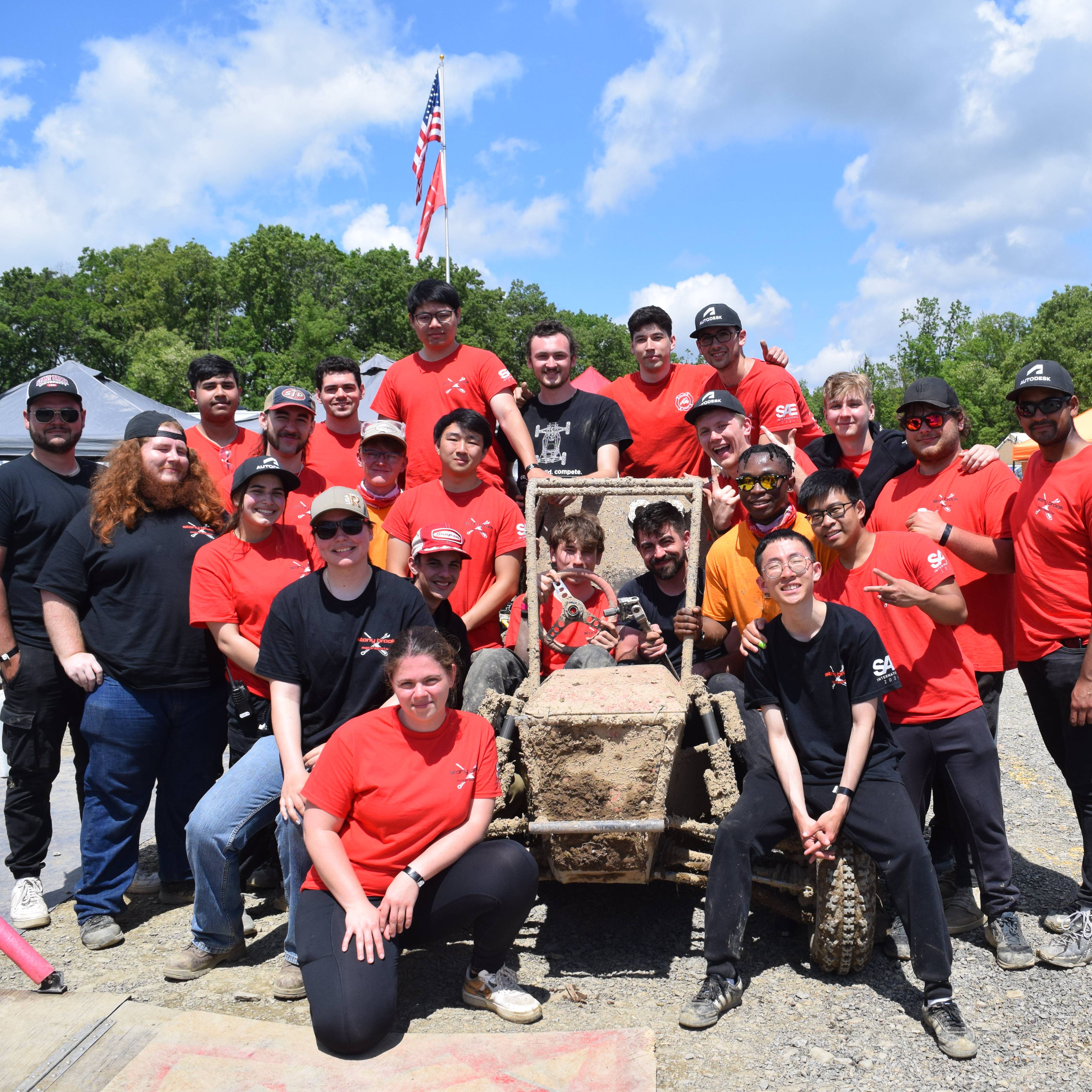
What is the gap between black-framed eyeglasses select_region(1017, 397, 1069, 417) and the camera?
156 inches

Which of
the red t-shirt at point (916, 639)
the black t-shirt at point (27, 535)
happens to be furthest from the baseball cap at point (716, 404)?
the black t-shirt at point (27, 535)

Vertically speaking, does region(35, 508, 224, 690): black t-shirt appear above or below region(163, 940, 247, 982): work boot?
above

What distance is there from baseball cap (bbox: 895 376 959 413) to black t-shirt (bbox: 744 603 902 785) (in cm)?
126

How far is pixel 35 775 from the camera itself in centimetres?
448

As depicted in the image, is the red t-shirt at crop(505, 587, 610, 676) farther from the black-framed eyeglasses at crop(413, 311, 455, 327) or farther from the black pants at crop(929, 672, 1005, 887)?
the black-framed eyeglasses at crop(413, 311, 455, 327)

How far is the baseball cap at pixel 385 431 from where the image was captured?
5.01 meters

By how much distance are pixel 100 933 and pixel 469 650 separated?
2.13 m

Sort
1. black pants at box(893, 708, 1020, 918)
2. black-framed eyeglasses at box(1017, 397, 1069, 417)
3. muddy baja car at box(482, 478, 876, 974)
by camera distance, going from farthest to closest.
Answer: black-framed eyeglasses at box(1017, 397, 1069, 417) < black pants at box(893, 708, 1020, 918) < muddy baja car at box(482, 478, 876, 974)

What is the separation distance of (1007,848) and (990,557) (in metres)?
1.26

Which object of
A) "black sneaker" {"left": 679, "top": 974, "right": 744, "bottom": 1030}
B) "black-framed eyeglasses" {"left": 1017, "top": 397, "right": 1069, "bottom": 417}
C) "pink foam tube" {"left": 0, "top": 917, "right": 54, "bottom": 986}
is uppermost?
"black-framed eyeglasses" {"left": 1017, "top": 397, "right": 1069, "bottom": 417}

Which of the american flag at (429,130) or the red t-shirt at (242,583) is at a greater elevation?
the american flag at (429,130)

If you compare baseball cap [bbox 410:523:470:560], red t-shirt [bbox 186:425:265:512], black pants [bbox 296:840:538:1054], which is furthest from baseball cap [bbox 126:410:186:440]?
black pants [bbox 296:840:538:1054]

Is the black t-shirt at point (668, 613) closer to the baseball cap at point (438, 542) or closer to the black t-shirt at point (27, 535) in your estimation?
the baseball cap at point (438, 542)

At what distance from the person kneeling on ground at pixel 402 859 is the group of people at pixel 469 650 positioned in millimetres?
11
